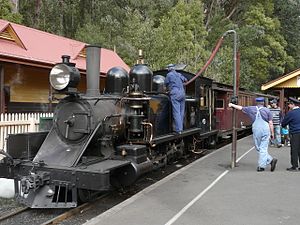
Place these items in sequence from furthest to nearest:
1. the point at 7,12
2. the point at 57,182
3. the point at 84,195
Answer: the point at 7,12 < the point at 84,195 < the point at 57,182

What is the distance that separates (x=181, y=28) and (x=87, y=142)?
1922cm

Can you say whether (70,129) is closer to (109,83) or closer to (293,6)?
(109,83)

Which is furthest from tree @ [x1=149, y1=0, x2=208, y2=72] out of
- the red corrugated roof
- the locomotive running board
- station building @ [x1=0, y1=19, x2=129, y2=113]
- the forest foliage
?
the locomotive running board

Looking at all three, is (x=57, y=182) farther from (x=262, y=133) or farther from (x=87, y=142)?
(x=262, y=133)

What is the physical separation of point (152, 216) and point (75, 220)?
1.30m

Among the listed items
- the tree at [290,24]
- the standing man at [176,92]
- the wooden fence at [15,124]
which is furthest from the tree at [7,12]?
the tree at [290,24]

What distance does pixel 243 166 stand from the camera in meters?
10.7

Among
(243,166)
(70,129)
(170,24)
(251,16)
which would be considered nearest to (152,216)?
(70,129)

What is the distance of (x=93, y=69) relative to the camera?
788 cm

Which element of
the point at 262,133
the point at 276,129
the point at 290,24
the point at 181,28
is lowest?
the point at 276,129

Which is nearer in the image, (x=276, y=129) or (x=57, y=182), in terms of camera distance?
(x=57, y=182)

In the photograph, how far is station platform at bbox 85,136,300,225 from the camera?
598 cm

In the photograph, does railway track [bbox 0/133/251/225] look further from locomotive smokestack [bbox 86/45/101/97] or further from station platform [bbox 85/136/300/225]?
locomotive smokestack [bbox 86/45/101/97]

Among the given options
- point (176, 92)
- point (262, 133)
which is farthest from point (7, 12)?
point (262, 133)
